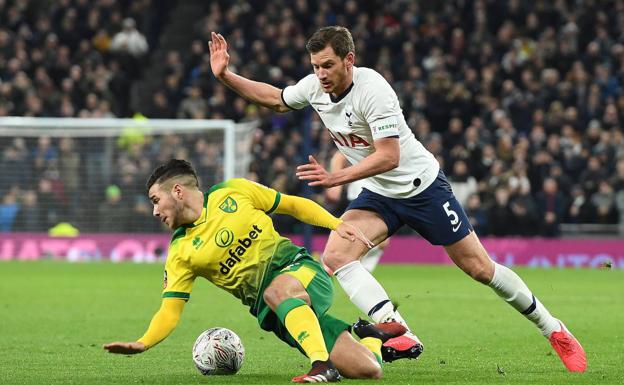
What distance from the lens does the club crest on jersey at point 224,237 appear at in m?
7.43

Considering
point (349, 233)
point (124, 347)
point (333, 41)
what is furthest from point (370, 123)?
point (124, 347)

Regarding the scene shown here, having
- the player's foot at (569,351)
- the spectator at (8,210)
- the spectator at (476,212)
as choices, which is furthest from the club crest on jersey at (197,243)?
the spectator at (8,210)

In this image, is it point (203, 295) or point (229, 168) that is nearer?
point (203, 295)

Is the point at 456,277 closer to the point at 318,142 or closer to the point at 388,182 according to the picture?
the point at 318,142

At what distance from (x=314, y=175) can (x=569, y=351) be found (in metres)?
2.26

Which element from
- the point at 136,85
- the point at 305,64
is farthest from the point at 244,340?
the point at 136,85

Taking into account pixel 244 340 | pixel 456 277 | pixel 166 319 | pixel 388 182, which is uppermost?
pixel 388 182

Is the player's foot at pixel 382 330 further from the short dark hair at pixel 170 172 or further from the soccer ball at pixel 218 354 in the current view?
the short dark hair at pixel 170 172

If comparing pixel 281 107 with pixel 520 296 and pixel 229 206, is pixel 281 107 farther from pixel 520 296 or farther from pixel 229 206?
pixel 520 296

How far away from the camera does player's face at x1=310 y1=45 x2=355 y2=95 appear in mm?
7852

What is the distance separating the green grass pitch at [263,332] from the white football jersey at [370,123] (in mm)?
1284

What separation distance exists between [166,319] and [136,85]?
20.8m

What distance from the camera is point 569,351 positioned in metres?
8.18

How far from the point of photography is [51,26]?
2736cm
